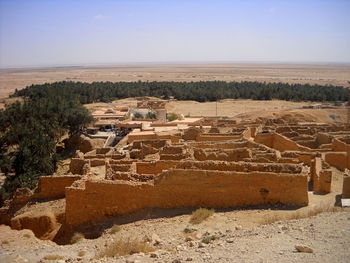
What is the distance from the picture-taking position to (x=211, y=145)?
1947 centimetres

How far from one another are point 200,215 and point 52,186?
25.7ft

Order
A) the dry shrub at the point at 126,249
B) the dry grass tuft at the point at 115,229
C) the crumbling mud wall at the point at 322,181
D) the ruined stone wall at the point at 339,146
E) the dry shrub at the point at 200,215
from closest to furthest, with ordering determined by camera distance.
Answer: the dry shrub at the point at 126,249 → the dry shrub at the point at 200,215 → the dry grass tuft at the point at 115,229 → the crumbling mud wall at the point at 322,181 → the ruined stone wall at the point at 339,146

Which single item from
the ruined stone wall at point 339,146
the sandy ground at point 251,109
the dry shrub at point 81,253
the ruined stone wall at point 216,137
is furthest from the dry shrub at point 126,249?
the sandy ground at point 251,109

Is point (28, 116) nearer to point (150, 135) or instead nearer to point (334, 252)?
point (150, 135)

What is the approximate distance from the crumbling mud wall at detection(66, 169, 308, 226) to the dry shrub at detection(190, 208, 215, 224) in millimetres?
1004

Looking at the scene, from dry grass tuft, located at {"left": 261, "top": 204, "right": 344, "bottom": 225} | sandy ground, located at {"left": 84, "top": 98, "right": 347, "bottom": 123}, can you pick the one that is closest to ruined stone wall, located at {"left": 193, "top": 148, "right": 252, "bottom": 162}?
dry grass tuft, located at {"left": 261, "top": 204, "right": 344, "bottom": 225}

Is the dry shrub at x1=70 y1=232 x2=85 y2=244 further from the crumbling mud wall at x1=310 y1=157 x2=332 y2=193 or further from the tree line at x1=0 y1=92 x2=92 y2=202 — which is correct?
the crumbling mud wall at x1=310 y1=157 x2=332 y2=193

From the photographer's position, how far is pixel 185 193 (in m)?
13.0

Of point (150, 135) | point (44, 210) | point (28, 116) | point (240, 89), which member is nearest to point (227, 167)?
point (44, 210)

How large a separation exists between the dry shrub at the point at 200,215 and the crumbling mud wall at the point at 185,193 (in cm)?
100

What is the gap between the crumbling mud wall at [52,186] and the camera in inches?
647

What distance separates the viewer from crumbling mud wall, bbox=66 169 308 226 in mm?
12570

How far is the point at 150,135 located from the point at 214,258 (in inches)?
809

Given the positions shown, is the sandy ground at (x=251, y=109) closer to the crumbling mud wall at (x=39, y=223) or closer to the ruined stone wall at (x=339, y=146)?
the ruined stone wall at (x=339, y=146)
